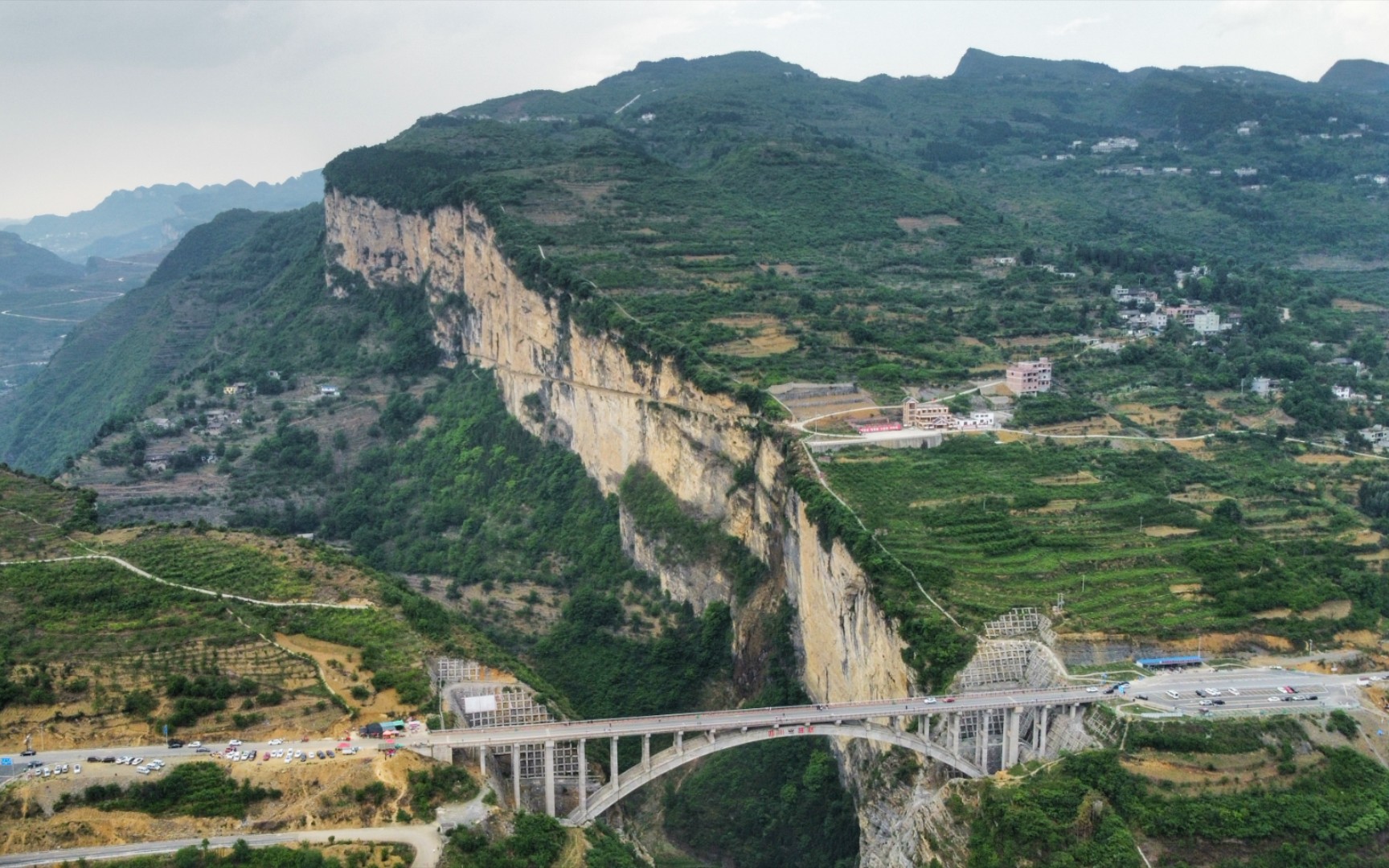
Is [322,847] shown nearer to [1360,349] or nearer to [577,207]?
[577,207]

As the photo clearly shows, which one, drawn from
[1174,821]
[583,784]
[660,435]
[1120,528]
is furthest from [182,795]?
[1120,528]

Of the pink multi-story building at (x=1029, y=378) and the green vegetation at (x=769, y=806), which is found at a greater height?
the pink multi-story building at (x=1029, y=378)

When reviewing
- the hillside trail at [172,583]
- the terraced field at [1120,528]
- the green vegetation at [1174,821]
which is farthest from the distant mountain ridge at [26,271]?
the green vegetation at [1174,821]

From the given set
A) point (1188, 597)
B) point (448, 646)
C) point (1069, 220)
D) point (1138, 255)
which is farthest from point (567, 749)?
point (1069, 220)

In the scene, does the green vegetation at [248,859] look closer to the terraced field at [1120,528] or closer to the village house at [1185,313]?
the terraced field at [1120,528]

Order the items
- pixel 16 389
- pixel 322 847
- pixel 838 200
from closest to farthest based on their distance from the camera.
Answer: pixel 322 847
pixel 838 200
pixel 16 389

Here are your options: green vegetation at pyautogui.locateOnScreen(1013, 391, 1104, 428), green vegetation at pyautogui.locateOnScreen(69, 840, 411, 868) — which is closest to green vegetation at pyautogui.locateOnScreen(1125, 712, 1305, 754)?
green vegetation at pyautogui.locateOnScreen(69, 840, 411, 868)
